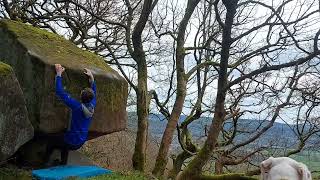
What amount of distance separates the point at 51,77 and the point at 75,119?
0.92 m

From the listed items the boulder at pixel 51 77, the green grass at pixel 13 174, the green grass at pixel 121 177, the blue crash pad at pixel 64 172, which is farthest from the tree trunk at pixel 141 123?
the green grass at pixel 13 174

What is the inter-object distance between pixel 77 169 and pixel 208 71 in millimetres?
8931

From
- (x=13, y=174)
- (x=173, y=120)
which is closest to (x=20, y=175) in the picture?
(x=13, y=174)

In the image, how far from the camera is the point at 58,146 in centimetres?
812

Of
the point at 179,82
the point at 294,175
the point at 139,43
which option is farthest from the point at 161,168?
the point at 294,175

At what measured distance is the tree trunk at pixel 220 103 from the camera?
667 cm

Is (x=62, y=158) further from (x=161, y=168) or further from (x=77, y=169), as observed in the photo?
(x=161, y=168)

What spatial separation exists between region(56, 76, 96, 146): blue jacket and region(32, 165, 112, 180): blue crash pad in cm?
50

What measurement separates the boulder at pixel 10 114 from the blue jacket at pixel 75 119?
0.62 meters

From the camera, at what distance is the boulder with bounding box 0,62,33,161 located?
6715mm

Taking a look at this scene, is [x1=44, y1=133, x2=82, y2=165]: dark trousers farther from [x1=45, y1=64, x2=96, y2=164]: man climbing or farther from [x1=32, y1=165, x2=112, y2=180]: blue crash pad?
[x1=32, y1=165, x2=112, y2=180]: blue crash pad

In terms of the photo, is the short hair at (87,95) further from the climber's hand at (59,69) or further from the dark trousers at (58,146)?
the dark trousers at (58,146)

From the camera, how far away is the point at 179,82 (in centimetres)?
1143

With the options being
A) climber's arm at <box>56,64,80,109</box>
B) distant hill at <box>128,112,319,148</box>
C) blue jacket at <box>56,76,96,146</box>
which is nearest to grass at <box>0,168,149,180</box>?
blue jacket at <box>56,76,96,146</box>
